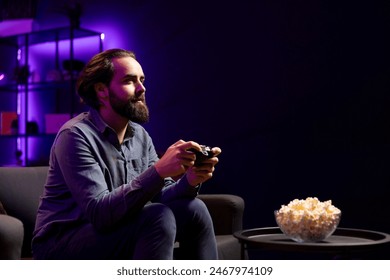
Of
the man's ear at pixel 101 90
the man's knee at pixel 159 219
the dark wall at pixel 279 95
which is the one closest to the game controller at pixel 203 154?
the man's knee at pixel 159 219

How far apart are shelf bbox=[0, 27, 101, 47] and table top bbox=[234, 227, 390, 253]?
2891 millimetres

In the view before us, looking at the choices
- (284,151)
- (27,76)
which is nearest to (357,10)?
(284,151)

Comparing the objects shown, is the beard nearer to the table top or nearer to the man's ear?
the man's ear

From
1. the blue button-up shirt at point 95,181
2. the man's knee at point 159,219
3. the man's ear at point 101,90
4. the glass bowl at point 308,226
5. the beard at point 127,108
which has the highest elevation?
the man's ear at point 101,90

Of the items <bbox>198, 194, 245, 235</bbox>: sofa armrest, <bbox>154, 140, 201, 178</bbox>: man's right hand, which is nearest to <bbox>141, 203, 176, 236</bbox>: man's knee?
<bbox>154, 140, 201, 178</bbox>: man's right hand

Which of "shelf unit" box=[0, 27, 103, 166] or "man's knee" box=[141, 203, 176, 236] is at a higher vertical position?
"shelf unit" box=[0, 27, 103, 166]

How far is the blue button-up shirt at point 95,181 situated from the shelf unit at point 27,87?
2.66 metres

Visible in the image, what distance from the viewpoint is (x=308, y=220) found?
2000 millimetres

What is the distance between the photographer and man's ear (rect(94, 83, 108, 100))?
2.23 m

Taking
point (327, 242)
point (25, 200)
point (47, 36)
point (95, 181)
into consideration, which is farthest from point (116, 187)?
point (47, 36)

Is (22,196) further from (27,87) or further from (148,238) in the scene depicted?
(27,87)

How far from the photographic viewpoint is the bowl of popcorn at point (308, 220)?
2.01m

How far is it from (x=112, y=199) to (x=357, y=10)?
2.52 m

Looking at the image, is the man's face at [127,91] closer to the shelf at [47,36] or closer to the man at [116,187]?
the man at [116,187]
